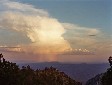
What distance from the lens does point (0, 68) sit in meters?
86.3

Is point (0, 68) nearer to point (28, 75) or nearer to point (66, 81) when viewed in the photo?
point (28, 75)

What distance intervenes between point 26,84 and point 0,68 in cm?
1226

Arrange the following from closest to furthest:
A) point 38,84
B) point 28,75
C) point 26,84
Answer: point 26,84, point 28,75, point 38,84

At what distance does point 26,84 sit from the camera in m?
95.8

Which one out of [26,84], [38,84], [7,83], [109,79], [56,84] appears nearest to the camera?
[109,79]

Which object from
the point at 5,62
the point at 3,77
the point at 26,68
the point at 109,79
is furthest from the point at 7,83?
the point at 26,68

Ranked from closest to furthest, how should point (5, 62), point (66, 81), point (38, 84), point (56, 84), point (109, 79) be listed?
point (109, 79) < point (5, 62) < point (38, 84) < point (56, 84) < point (66, 81)

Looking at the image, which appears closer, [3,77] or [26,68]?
[3,77]

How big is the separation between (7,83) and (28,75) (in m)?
27.3

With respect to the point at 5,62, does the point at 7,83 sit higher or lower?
lower

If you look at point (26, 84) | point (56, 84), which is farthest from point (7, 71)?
point (56, 84)

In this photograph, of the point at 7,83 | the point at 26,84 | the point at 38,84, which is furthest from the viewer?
the point at 38,84

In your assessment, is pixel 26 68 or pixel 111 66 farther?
pixel 26 68

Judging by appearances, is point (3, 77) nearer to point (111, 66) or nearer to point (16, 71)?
point (16, 71)
